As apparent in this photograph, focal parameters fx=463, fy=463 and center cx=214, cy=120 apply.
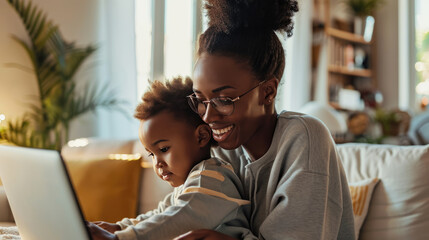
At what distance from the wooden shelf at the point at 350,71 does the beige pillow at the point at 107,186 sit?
12.9 ft

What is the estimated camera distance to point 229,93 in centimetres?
105

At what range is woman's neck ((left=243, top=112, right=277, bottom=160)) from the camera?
44.4 inches

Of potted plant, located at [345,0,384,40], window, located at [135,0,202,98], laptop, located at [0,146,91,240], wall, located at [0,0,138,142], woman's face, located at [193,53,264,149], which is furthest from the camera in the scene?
potted plant, located at [345,0,384,40]

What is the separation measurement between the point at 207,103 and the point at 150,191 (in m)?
1.24

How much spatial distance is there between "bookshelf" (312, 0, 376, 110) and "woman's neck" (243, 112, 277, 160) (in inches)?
178

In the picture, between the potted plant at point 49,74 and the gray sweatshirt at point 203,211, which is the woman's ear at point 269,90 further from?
the potted plant at point 49,74

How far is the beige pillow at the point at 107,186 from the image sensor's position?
6.95ft

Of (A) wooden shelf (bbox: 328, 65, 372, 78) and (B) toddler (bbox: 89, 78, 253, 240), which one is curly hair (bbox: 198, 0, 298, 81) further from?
(A) wooden shelf (bbox: 328, 65, 372, 78)

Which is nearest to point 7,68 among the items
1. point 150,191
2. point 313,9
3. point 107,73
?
point 107,73

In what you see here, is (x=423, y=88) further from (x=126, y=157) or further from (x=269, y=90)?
(x=269, y=90)

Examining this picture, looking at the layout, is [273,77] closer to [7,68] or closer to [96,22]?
[7,68]

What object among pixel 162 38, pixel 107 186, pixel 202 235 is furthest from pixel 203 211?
pixel 162 38

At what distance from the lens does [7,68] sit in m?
3.14

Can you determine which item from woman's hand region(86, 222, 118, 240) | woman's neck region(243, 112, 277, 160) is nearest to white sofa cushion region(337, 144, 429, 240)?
woman's neck region(243, 112, 277, 160)
